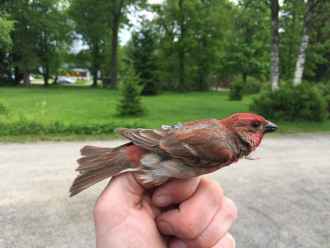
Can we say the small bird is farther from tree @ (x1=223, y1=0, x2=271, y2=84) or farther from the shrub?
tree @ (x1=223, y1=0, x2=271, y2=84)

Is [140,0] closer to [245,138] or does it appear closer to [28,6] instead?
[28,6]

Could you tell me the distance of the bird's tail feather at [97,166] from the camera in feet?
6.63

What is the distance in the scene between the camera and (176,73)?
121 ft

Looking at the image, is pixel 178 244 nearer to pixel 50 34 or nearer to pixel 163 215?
pixel 163 215

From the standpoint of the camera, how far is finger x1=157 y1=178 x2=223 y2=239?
1.99 metres

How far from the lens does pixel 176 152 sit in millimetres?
2004

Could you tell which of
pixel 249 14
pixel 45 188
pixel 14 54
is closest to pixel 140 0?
pixel 14 54

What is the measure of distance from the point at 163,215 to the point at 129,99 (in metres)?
12.5

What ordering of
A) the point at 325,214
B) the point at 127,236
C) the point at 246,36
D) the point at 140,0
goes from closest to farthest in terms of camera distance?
the point at 127,236, the point at 325,214, the point at 246,36, the point at 140,0

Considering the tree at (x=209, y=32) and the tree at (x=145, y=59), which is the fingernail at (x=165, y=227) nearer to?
the tree at (x=145, y=59)

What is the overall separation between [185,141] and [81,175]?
73 centimetres

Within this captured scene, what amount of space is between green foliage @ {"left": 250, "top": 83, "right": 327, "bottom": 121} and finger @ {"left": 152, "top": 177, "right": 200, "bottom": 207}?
11.0m

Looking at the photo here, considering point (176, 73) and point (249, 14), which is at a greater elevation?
point (249, 14)

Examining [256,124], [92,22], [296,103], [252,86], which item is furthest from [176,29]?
[256,124]
